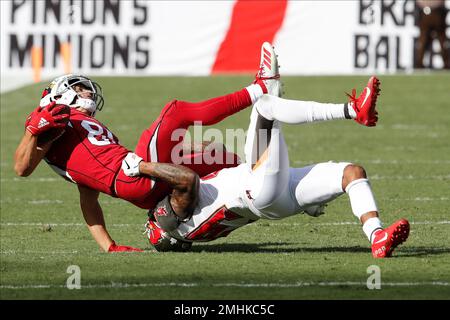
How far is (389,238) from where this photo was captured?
7.07m

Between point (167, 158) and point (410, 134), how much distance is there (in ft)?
24.9

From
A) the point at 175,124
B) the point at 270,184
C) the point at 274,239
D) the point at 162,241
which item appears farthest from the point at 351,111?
the point at 274,239

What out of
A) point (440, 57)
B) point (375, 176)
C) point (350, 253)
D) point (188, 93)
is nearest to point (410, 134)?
point (375, 176)

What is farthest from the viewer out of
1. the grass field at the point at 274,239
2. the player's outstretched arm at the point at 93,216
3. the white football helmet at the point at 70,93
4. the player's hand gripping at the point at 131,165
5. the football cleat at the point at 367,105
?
the white football helmet at the point at 70,93

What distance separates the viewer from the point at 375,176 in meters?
12.2

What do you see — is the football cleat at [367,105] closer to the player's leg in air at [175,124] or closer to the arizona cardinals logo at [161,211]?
the player's leg in air at [175,124]

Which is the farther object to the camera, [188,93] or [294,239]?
[188,93]

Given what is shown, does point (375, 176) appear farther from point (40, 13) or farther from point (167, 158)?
point (40, 13)

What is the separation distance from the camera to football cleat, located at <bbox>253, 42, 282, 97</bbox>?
25.6 ft

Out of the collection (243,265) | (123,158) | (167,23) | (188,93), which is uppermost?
(167,23)

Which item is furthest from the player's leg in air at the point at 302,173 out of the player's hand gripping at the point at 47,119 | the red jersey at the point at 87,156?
the player's hand gripping at the point at 47,119

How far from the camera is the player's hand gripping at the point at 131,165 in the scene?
25.1 ft

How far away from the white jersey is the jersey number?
73 cm

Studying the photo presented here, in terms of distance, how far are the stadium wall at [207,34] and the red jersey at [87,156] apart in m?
12.5
